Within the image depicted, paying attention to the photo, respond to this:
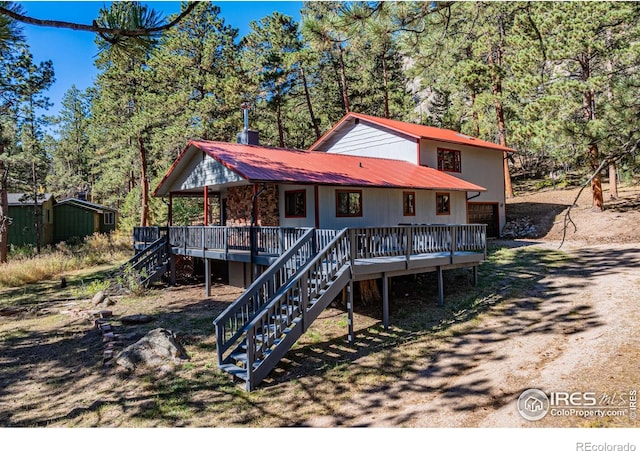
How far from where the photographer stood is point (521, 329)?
32.1 feet

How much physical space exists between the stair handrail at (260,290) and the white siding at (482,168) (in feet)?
40.6

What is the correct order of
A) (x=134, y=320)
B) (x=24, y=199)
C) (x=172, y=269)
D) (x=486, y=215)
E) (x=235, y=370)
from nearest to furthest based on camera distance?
1. (x=235, y=370)
2. (x=134, y=320)
3. (x=172, y=269)
4. (x=486, y=215)
5. (x=24, y=199)

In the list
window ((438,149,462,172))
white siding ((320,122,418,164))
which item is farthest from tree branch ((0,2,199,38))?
window ((438,149,462,172))

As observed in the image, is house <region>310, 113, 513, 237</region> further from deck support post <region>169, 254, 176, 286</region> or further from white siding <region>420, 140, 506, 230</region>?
deck support post <region>169, 254, 176, 286</region>

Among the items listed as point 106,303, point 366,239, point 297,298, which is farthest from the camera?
point 106,303

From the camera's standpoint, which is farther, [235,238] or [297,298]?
[235,238]

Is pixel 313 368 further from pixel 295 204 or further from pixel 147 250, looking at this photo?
pixel 147 250

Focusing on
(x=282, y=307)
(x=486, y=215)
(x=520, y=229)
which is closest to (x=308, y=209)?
(x=282, y=307)

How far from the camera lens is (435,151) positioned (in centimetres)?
2092

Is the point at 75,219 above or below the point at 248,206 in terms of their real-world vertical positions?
above

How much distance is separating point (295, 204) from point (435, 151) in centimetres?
959

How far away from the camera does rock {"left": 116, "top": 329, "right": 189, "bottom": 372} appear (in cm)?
862

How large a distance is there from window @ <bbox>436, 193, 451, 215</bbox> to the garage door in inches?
206

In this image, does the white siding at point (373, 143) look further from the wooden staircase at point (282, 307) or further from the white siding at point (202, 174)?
the wooden staircase at point (282, 307)
